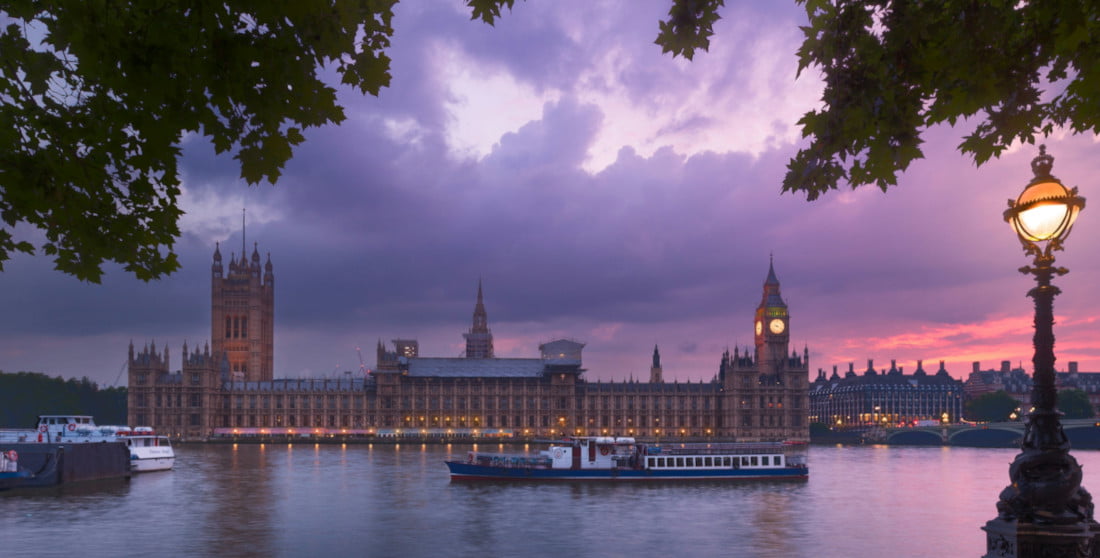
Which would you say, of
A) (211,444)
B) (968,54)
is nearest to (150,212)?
(968,54)

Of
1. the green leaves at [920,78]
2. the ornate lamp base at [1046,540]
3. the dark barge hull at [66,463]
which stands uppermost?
the green leaves at [920,78]

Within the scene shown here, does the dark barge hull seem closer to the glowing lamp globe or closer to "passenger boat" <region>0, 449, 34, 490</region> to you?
"passenger boat" <region>0, 449, 34, 490</region>

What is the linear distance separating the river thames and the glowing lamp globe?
3060 cm

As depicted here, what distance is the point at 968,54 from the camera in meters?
7.05

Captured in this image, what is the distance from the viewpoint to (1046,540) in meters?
7.34

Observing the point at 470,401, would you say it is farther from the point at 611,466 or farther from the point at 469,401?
the point at 611,466

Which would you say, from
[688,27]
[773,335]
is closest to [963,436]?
[773,335]

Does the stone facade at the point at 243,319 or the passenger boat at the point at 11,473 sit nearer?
the passenger boat at the point at 11,473

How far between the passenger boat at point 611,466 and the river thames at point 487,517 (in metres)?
1.34

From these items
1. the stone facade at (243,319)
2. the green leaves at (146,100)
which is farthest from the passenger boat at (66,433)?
the stone facade at (243,319)

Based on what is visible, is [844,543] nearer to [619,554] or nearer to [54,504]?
[619,554]

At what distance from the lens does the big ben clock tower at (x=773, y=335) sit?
16812 cm

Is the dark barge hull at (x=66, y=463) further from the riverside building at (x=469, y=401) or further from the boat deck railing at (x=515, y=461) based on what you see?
the riverside building at (x=469, y=401)

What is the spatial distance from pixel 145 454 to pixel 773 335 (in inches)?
4825
